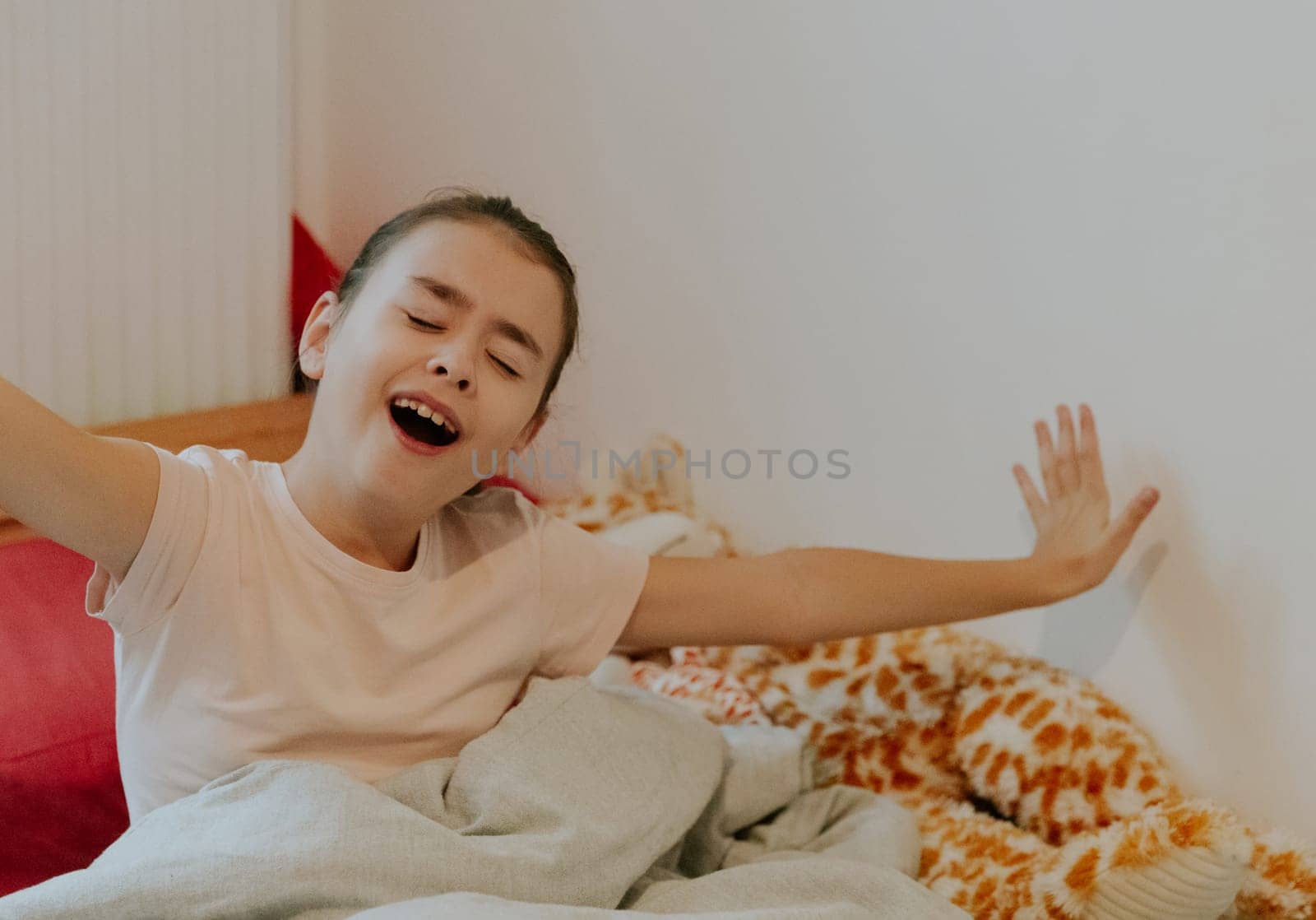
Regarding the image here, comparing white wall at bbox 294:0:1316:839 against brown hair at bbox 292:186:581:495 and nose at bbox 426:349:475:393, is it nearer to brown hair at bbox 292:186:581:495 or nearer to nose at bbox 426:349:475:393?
brown hair at bbox 292:186:581:495

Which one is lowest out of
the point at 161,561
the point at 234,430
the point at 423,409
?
the point at 234,430

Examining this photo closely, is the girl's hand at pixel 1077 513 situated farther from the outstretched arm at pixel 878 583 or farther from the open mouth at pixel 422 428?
the open mouth at pixel 422 428

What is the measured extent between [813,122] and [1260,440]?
1.93 ft

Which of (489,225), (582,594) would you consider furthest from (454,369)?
(582,594)

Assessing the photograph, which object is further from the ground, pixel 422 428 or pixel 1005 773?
pixel 422 428

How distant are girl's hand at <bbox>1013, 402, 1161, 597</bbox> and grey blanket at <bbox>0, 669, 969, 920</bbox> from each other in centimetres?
28

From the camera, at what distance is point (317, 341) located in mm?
1103

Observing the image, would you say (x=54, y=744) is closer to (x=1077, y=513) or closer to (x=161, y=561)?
(x=161, y=561)

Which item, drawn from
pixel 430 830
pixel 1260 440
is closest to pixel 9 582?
pixel 430 830

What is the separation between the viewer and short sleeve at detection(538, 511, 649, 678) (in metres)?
1.13

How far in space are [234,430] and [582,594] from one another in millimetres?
839

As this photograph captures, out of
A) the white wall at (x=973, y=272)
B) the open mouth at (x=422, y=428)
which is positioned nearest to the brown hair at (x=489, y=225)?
the open mouth at (x=422, y=428)

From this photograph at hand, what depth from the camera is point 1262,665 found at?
1201mm

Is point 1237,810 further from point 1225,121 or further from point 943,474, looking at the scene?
point 1225,121
